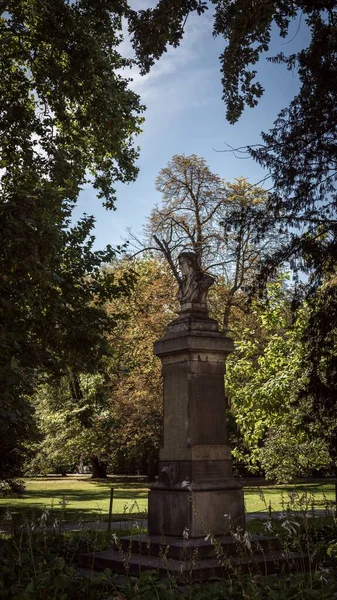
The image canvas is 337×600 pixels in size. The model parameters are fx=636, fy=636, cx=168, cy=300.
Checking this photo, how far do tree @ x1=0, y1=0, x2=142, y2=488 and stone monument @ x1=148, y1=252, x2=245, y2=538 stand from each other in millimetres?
2288

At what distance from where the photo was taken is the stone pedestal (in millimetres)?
8984

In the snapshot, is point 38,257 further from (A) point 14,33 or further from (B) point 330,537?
(A) point 14,33

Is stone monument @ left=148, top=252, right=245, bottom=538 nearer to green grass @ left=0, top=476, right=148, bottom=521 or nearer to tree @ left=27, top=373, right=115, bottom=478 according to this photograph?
green grass @ left=0, top=476, right=148, bottom=521

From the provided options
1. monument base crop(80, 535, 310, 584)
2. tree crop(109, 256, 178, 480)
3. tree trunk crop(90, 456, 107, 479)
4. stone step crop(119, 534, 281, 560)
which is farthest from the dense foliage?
tree trunk crop(90, 456, 107, 479)

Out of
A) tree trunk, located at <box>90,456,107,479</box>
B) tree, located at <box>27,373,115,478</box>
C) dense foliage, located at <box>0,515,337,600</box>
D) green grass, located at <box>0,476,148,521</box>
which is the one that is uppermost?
tree, located at <box>27,373,115,478</box>

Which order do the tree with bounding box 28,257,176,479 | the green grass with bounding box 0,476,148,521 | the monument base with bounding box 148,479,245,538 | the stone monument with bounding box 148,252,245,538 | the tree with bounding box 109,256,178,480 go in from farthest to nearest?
the tree with bounding box 28,257,176,479
the tree with bounding box 109,256,178,480
the green grass with bounding box 0,476,148,521
the stone monument with bounding box 148,252,245,538
the monument base with bounding box 148,479,245,538

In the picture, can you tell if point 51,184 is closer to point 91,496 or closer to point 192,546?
point 192,546

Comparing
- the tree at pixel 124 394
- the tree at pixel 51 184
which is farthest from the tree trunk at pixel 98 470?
the tree at pixel 51 184

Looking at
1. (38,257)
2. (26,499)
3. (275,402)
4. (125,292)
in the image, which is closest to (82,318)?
(125,292)

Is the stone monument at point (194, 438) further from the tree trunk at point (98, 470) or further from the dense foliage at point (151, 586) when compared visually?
the tree trunk at point (98, 470)

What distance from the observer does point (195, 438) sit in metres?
9.26

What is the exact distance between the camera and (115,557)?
8664 millimetres

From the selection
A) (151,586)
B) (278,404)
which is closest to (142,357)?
(278,404)

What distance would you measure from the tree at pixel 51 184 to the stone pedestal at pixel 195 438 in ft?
7.53
